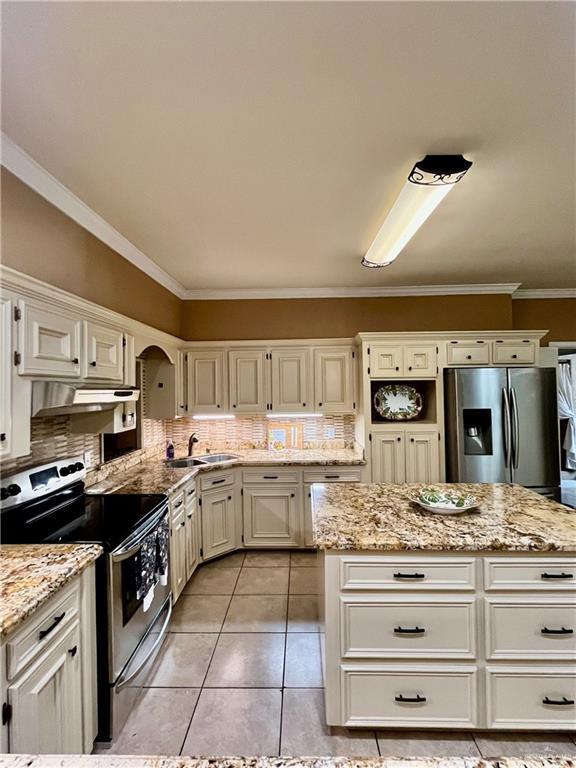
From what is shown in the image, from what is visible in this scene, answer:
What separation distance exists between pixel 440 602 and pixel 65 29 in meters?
2.63

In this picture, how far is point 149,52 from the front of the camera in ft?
4.38

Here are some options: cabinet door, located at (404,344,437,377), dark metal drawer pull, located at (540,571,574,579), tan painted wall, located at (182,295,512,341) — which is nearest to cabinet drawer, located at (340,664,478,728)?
dark metal drawer pull, located at (540,571,574,579)

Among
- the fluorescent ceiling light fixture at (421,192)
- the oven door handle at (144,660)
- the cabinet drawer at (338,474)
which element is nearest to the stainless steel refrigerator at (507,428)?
the cabinet drawer at (338,474)

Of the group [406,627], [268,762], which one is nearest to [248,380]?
[406,627]

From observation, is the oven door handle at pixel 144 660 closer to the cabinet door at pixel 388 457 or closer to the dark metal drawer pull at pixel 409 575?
the dark metal drawer pull at pixel 409 575

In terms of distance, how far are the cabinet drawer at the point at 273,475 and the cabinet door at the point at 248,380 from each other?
0.68 m

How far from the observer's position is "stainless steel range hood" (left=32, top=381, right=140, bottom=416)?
5.95ft

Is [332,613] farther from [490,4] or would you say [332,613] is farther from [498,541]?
[490,4]

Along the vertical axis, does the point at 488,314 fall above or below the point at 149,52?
below

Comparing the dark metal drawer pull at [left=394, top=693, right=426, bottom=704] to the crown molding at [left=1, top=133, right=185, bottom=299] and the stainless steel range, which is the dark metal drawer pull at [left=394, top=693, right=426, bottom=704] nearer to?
the stainless steel range

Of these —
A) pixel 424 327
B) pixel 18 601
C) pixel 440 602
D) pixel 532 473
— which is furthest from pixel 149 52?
pixel 532 473

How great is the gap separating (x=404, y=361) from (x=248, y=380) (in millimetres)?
1649

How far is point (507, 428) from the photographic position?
12.0ft

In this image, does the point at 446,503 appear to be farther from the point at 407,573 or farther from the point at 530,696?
the point at 530,696
